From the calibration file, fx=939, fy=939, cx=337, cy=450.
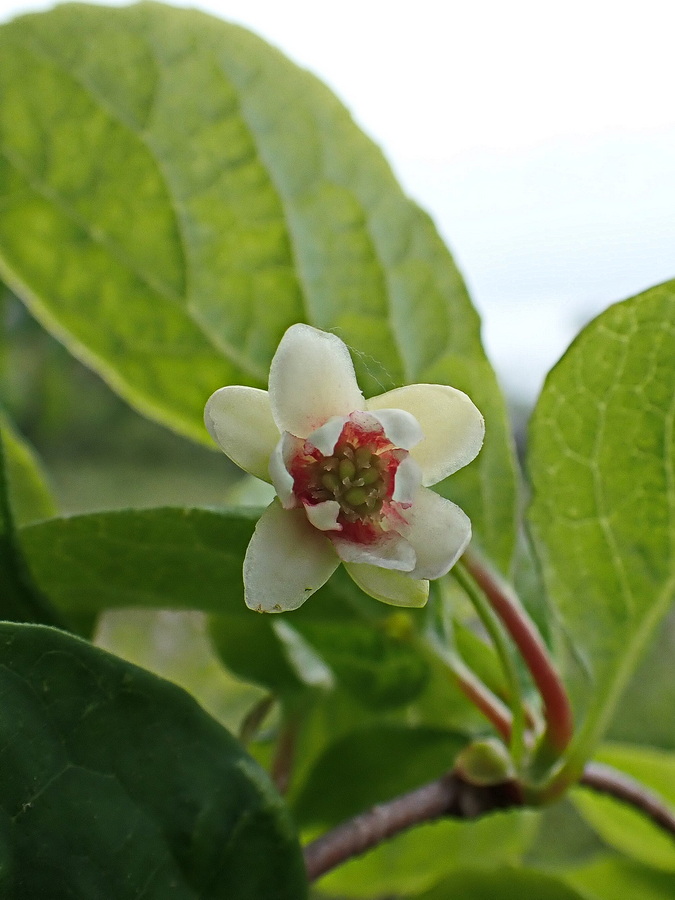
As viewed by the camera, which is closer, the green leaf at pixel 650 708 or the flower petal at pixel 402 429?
the flower petal at pixel 402 429

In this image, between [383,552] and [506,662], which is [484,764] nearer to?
[506,662]

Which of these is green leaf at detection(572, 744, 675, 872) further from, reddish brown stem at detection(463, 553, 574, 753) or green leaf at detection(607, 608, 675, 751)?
green leaf at detection(607, 608, 675, 751)

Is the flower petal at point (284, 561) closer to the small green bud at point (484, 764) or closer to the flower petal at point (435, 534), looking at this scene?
the flower petal at point (435, 534)

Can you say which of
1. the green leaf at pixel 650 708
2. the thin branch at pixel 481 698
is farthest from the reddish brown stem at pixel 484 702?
the green leaf at pixel 650 708

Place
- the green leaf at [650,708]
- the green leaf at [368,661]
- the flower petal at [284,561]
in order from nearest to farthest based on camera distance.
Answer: the flower petal at [284,561], the green leaf at [368,661], the green leaf at [650,708]

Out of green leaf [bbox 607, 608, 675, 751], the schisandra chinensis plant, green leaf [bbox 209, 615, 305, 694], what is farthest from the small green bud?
green leaf [bbox 607, 608, 675, 751]

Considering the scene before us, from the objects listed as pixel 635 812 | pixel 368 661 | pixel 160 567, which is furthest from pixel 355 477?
pixel 635 812

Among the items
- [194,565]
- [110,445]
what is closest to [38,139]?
[194,565]
